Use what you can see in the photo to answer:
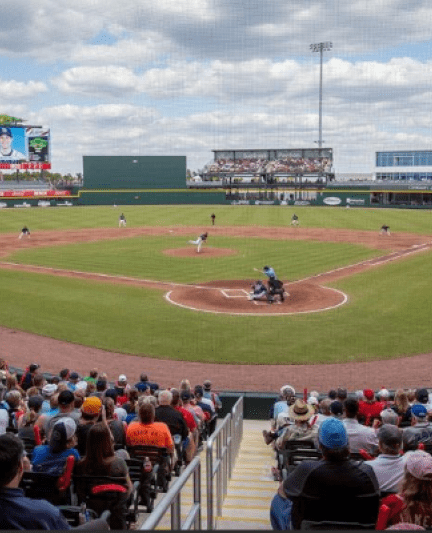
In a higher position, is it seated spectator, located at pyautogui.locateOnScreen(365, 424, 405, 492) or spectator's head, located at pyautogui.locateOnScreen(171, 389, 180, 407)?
seated spectator, located at pyautogui.locateOnScreen(365, 424, 405, 492)

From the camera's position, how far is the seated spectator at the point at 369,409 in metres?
9.51

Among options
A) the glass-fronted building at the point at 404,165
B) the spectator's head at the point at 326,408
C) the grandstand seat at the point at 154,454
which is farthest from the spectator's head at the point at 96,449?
the glass-fronted building at the point at 404,165

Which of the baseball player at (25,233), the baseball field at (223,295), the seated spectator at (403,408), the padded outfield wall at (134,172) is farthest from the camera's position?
the padded outfield wall at (134,172)

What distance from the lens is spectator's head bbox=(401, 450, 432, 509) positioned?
3.94m

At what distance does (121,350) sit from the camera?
17453 mm

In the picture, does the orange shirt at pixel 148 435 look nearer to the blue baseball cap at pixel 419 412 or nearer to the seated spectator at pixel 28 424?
the seated spectator at pixel 28 424

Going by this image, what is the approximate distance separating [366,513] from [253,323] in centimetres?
1588

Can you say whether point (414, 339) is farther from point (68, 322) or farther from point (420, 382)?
point (68, 322)

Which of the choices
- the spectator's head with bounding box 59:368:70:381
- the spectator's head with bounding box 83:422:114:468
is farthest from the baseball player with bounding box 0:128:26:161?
the spectator's head with bounding box 83:422:114:468

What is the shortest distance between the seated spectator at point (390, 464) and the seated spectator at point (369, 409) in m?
4.09

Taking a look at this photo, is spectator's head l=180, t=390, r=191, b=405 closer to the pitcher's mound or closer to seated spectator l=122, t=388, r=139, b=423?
seated spectator l=122, t=388, r=139, b=423

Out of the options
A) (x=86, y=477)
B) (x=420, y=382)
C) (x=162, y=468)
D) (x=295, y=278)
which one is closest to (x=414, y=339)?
(x=420, y=382)

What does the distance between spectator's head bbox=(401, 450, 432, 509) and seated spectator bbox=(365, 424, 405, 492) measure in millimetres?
1430

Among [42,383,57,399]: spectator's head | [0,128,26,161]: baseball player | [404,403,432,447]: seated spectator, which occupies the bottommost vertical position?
[42,383,57,399]: spectator's head
